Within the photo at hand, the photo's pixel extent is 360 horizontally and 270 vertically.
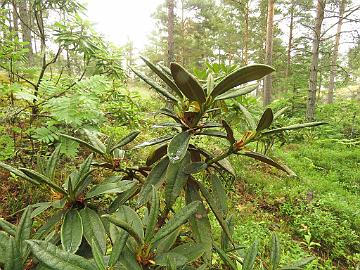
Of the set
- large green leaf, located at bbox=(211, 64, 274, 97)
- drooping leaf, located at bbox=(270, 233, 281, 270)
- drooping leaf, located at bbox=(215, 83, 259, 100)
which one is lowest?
drooping leaf, located at bbox=(270, 233, 281, 270)

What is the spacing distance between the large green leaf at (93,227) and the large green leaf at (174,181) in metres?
0.24

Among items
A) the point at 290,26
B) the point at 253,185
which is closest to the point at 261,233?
the point at 253,185

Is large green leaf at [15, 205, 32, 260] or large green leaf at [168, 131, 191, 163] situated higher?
large green leaf at [168, 131, 191, 163]

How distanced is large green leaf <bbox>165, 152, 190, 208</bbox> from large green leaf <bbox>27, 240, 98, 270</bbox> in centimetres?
35

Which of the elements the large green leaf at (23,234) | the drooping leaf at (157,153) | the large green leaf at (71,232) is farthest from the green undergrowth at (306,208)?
the large green leaf at (23,234)

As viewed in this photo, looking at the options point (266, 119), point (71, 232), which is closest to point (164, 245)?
point (71, 232)

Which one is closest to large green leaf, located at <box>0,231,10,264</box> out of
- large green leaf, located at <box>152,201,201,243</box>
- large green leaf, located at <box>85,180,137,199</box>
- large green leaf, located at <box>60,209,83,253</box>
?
large green leaf, located at <box>60,209,83,253</box>

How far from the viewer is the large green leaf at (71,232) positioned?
2.79ft

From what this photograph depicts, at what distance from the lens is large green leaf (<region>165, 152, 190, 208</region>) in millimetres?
981

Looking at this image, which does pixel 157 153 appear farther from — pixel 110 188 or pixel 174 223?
pixel 174 223

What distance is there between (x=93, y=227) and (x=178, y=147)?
1.27 ft

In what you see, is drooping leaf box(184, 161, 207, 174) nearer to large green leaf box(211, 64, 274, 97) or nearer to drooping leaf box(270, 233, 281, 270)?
large green leaf box(211, 64, 274, 97)

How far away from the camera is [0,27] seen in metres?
3.60

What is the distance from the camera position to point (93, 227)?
3.08 feet
